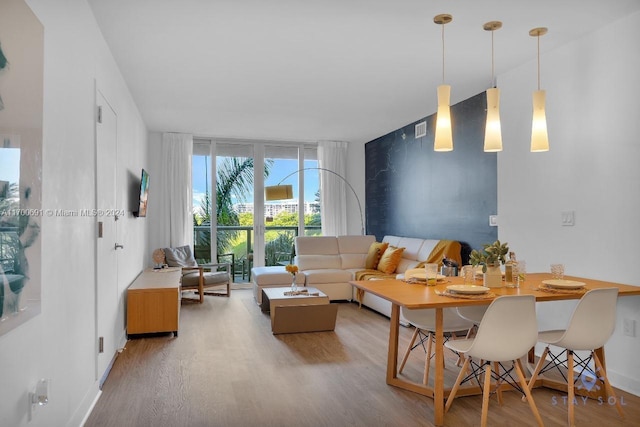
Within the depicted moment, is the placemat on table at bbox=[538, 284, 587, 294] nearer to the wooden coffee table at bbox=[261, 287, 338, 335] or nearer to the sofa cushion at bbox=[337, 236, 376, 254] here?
the wooden coffee table at bbox=[261, 287, 338, 335]

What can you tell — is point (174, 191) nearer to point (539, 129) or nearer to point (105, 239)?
point (105, 239)

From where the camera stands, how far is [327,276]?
6.12 m

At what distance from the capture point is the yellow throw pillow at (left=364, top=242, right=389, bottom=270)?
6.33 m

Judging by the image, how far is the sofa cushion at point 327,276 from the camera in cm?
610

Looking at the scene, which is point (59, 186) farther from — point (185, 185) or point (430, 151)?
point (185, 185)

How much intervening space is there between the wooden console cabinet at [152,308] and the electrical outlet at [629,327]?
374 cm

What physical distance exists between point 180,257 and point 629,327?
5482mm

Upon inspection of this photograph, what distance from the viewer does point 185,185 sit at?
7.19 meters

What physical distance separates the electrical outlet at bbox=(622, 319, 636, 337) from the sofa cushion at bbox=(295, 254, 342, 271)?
12.9 feet

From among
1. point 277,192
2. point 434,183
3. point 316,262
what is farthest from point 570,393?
point 277,192

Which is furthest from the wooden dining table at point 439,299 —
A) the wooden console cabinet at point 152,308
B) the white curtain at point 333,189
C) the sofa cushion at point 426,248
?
the white curtain at point 333,189

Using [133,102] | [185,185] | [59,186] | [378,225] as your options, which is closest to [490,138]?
[59,186]

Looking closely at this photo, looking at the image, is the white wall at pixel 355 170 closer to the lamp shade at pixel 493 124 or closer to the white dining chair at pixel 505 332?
the lamp shade at pixel 493 124

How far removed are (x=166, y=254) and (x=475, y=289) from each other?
4864 mm
